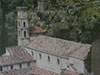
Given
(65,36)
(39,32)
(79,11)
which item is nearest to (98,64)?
(39,32)

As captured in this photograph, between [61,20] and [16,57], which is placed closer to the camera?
[16,57]

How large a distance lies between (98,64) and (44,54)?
1359 cm

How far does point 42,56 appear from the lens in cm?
3572

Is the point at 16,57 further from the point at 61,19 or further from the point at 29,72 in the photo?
the point at 61,19

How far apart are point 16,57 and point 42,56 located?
129 inches

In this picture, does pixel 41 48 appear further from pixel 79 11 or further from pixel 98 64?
pixel 79 11

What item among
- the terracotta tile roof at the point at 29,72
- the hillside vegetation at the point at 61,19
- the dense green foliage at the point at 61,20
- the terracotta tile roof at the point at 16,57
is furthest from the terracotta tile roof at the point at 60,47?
the hillside vegetation at the point at 61,19

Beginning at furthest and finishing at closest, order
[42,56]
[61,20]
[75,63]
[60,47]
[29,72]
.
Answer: [61,20], [42,56], [29,72], [60,47], [75,63]

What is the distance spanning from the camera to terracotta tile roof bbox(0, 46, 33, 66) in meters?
35.5

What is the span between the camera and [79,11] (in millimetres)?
68000

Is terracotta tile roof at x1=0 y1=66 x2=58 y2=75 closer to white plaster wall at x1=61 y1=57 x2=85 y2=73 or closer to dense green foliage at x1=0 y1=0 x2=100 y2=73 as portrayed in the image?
white plaster wall at x1=61 y1=57 x2=85 y2=73

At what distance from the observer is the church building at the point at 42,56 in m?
30.7

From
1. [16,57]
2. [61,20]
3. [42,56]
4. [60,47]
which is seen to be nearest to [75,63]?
[60,47]

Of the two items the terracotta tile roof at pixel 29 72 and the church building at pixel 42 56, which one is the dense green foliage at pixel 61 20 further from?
the terracotta tile roof at pixel 29 72
